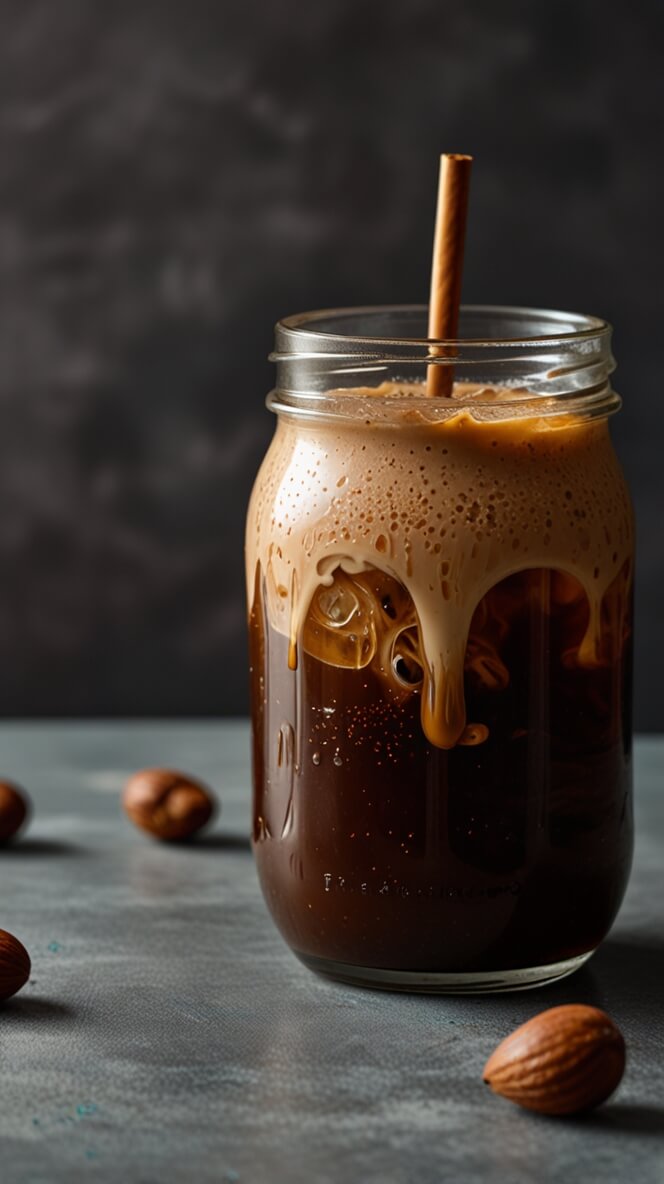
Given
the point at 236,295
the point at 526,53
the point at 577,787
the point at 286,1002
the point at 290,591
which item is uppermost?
the point at 526,53

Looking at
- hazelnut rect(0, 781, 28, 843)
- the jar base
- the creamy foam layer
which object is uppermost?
the creamy foam layer

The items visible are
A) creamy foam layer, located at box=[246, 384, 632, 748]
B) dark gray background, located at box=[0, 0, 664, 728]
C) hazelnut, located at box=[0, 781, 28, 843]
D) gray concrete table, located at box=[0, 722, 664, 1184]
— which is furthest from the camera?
dark gray background, located at box=[0, 0, 664, 728]

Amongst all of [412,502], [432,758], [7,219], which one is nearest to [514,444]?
[412,502]

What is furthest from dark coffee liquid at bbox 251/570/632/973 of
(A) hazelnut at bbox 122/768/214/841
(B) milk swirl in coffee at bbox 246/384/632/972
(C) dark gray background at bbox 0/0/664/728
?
(C) dark gray background at bbox 0/0/664/728

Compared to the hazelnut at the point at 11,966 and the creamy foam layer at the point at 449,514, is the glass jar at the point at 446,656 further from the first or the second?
the hazelnut at the point at 11,966

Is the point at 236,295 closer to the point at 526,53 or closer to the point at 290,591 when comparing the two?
the point at 526,53

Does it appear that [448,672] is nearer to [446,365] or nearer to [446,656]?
[446,656]

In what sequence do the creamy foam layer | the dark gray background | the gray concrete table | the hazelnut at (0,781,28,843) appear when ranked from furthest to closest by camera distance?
the dark gray background, the hazelnut at (0,781,28,843), the creamy foam layer, the gray concrete table

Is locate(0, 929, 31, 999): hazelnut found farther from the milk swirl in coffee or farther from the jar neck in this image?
the jar neck
